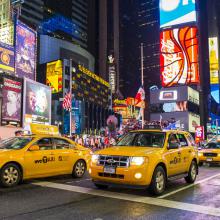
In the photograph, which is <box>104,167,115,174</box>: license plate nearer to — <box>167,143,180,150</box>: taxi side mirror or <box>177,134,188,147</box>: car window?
<box>167,143,180,150</box>: taxi side mirror

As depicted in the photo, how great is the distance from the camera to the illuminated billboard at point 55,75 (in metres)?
102

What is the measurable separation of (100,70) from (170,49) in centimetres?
7688

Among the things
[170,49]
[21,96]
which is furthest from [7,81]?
[170,49]

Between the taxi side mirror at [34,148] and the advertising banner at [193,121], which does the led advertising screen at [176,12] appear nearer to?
the advertising banner at [193,121]

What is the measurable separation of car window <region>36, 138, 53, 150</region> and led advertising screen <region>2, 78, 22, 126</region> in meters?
29.9

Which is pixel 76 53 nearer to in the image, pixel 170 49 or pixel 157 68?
pixel 157 68

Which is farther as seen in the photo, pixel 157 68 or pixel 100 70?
pixel 100 70

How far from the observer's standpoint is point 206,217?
Result: 7215 millimetres

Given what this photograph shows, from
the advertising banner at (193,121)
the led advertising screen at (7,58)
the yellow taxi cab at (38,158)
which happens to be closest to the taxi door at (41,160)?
the yellow taxi cab at (38,158)

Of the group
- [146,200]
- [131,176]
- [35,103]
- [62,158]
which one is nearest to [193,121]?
[35,103]

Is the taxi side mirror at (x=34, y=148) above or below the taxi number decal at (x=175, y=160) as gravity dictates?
above

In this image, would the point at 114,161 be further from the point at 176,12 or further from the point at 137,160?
→ the point at 176,12

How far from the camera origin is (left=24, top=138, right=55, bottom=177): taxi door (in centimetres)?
1083

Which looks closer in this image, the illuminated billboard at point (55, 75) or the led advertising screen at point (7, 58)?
the led advertising screen at point (7, 58)
